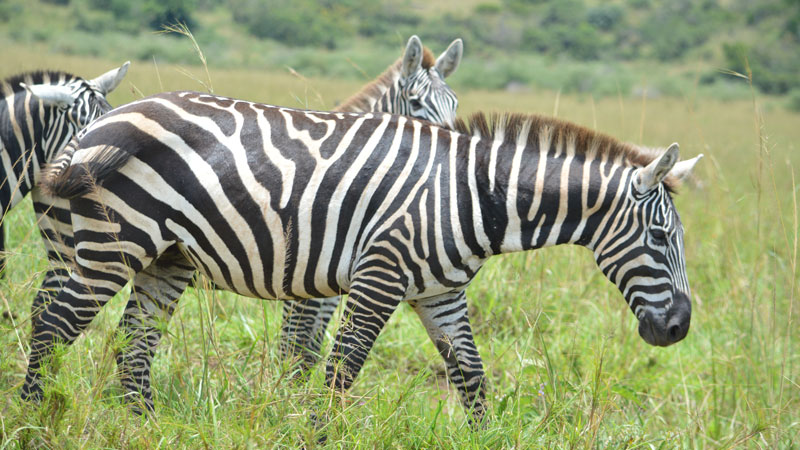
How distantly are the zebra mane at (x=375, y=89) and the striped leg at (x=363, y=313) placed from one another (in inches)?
91.0

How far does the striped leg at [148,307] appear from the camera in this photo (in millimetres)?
3965

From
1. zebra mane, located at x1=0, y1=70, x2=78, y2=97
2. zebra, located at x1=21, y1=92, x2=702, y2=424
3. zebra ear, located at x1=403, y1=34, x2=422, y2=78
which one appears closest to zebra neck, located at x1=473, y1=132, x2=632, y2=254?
zebra, located at x1=21, y1=92, x2=702, y2=424

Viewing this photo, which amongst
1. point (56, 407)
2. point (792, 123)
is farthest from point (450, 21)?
point (56, 407)

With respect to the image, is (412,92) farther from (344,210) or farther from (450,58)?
(344,210)

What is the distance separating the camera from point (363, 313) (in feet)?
11.6

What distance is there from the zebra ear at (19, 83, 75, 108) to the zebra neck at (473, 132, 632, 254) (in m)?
3.03

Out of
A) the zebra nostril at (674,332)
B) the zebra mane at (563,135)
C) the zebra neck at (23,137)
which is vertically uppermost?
the zebra mane at (563,135)

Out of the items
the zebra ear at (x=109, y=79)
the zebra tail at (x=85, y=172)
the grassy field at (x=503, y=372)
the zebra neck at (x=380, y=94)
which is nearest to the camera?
the grassy field at (x=503, y=372)

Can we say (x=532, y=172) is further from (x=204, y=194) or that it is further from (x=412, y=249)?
(x=204, y=194)

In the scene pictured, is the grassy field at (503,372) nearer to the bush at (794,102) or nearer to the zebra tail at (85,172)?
the zebra tail at (85,172)

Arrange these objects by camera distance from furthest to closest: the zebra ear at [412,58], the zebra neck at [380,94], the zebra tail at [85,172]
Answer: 1. the zebra ear at [412,58]
2. the zebra neck at [380,94]
3. the zebra tail at [85,172]

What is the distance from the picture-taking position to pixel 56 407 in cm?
313

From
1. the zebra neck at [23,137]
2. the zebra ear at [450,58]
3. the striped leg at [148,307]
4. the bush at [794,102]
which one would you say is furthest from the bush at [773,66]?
the striped leg at [148,307]

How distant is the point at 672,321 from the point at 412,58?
3533 millimetres
